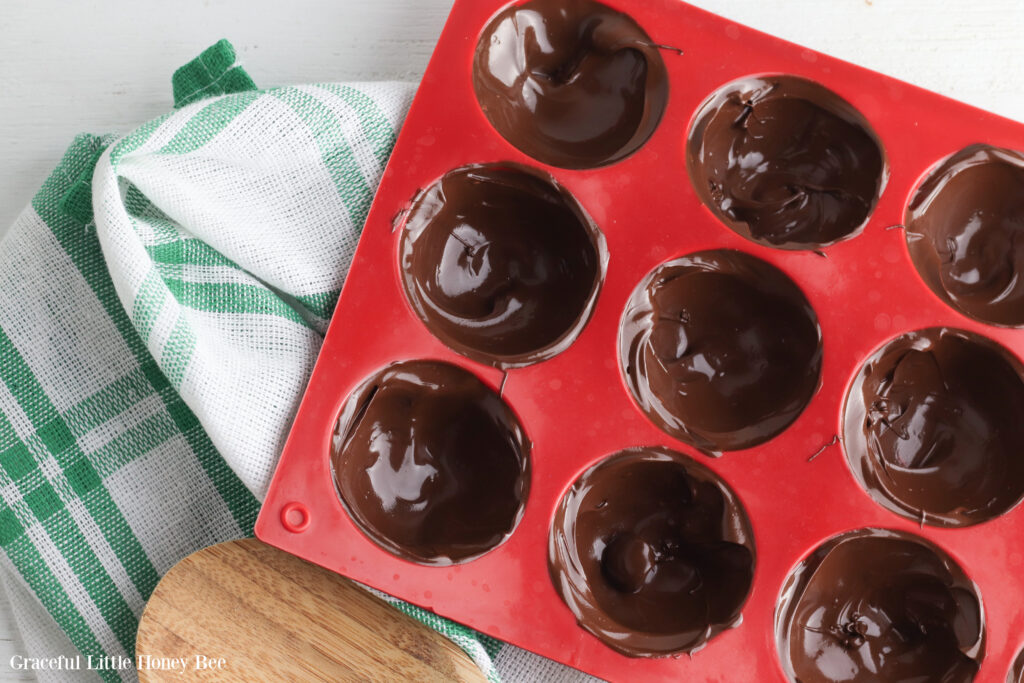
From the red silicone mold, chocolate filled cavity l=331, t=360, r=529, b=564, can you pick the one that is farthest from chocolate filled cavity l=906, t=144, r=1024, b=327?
chocolate filled cavity l=331, t=360, r=529, b=564

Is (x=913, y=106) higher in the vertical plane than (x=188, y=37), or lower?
lower

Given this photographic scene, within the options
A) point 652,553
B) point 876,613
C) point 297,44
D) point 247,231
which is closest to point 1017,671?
point 876,613

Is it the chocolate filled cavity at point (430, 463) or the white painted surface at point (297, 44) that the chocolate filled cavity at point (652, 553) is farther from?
the white painted surface at point (297, 44)

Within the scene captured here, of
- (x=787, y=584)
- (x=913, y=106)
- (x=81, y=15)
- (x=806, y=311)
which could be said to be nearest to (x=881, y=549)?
(x=787, y=584)

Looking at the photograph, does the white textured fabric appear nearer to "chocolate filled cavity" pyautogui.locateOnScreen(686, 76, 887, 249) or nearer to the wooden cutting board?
the wooden cutting board

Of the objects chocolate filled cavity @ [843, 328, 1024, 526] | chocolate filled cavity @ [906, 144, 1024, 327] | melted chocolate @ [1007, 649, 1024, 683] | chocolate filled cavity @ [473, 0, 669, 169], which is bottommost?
melted chocolate @ [1007, 649, 1024, 683]

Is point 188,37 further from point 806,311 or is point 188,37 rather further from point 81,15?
point 806,311
